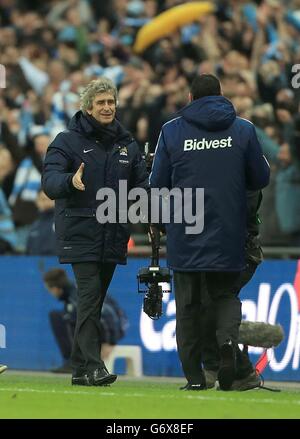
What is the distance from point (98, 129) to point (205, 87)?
1078 mm

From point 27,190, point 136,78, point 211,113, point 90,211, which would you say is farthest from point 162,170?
point 136,78

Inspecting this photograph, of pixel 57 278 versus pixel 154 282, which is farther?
pixel 57 278

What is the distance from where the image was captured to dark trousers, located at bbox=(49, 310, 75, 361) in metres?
15.4

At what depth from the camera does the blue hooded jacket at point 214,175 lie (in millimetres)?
10461

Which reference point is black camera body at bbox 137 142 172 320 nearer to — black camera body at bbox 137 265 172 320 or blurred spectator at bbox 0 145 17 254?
black camera body at bbox 137 265 172 320

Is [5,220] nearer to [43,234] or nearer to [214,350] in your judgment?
[43,234]

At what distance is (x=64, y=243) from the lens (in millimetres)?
11156

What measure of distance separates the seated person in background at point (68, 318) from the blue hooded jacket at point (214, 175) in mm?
4657

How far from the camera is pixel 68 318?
15.5 meters

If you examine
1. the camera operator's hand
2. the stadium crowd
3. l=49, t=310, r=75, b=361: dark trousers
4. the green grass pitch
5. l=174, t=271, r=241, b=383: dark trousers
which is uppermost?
the stadium crowd

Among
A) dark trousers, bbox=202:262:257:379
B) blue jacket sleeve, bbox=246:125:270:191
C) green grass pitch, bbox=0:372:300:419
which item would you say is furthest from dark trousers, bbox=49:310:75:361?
blue jacket sleeve, bbox=246:125:270:191

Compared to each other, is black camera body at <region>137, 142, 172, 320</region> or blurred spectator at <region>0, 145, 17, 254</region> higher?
blurred spectator at <region>0, 145, 17, 254</region>

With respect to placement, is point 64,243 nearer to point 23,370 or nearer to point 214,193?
point 214,193

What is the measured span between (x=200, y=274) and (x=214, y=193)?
658mm
